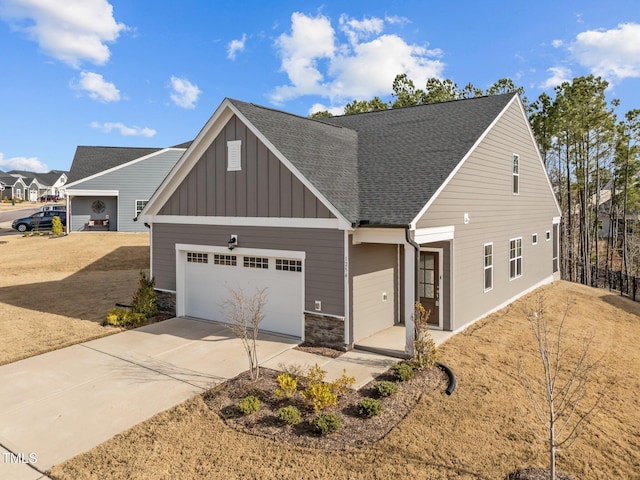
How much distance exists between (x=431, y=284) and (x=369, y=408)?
5.91 metres

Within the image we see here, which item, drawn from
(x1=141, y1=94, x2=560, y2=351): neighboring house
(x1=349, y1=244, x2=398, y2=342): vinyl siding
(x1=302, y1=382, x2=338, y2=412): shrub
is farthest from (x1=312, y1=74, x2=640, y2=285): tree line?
(x1=302, y1=382, x2=338, y2=412): shrub

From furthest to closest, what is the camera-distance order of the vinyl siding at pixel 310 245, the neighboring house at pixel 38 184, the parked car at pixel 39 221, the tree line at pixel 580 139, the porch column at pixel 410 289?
the neighboring house at pixel 38 184, the parked car at pixel 39 221, the tree line at pixel 580 139, the vinyl siding at pixel 310 245, the porch column at pixel 410 289

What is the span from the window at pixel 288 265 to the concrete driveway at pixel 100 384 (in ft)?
6.10

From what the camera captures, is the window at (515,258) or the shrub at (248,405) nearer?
the shrub at (248,405)

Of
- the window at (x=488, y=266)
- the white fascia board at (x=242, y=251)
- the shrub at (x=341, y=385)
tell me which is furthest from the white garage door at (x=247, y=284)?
the window at (x=488, y=266)

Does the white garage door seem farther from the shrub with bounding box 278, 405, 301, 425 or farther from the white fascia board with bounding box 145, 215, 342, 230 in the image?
the shrub with bounding box 278, 405, 301, 425

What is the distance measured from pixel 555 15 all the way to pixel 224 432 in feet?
60.7

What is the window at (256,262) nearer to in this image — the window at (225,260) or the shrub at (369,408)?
the window at (225,260)

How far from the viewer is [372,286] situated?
1073 centimetres

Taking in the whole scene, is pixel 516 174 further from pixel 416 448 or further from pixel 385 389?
pixel 416 448

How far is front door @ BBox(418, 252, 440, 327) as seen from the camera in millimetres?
11602

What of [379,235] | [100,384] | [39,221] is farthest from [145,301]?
[39,221]

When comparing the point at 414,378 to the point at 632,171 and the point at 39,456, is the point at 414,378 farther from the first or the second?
the point at 632,171

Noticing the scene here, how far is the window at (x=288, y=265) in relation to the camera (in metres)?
10.7
